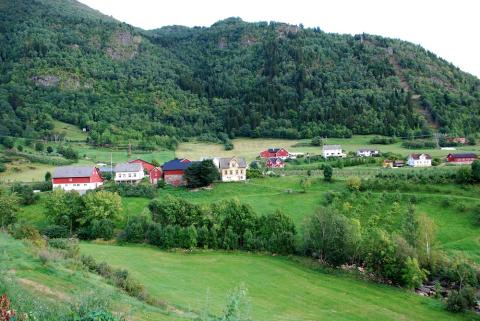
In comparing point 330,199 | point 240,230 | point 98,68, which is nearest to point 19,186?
point 240,230

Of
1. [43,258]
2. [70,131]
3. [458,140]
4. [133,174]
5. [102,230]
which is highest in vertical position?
[70,131]

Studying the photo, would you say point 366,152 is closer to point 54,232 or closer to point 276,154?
point 276,154

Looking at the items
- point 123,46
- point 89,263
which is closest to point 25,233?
point 89,263

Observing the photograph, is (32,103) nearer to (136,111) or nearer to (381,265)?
(136,111)

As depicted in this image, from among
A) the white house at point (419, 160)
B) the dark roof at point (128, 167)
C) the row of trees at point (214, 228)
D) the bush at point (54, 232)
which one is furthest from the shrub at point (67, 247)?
the white house at point (419, 160)

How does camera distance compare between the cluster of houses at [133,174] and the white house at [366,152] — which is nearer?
the cluster of houses at [133,174]

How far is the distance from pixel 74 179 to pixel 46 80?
8961 cm

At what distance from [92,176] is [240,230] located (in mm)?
28474

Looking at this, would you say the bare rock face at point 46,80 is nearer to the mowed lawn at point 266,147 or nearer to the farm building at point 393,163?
the mowed lawn at point 266,147

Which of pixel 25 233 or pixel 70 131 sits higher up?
pixel 70 131

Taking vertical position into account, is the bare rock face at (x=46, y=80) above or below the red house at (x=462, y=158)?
above

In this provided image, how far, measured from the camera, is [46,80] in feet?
464

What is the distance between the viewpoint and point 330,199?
56906 mm

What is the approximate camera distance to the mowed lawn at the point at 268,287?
100 ft
